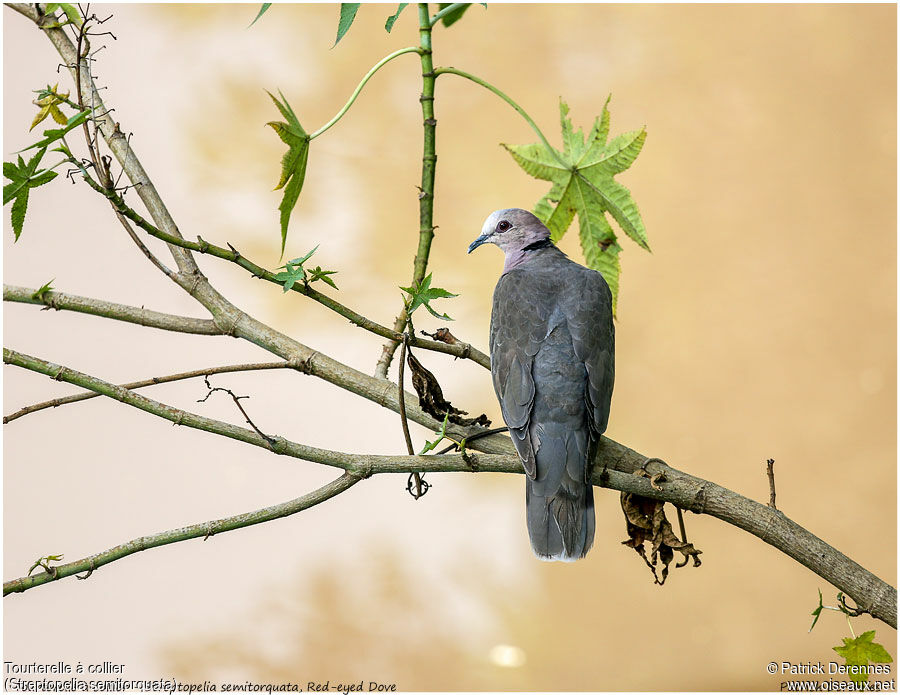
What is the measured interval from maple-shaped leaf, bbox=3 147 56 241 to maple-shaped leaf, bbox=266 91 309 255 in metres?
0.28

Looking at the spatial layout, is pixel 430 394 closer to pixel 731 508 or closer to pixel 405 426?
pixel 405 426

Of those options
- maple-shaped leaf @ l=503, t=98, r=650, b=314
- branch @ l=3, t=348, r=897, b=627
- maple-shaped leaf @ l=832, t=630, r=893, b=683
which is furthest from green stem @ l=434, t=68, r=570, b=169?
maple-shaped leaf @ l=832, t=630, r=893, b=683

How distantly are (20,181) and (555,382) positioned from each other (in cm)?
77

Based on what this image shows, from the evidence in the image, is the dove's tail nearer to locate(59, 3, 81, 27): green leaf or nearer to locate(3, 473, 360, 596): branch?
locate(3, 473, 360, 596): branch

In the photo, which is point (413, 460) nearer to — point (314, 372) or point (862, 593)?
point (314, 372)

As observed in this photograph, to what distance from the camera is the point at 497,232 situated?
5.05ft

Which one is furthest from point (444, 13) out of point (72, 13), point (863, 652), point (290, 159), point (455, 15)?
point (863, 652)

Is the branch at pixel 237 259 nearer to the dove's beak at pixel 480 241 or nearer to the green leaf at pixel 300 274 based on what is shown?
the green leaf at pixel 300 274

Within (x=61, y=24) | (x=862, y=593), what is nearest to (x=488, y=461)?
(x=862, y=593)

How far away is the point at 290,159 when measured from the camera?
1.06 meters

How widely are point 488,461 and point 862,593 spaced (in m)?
0.56

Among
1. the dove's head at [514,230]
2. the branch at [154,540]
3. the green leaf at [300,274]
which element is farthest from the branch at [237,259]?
the dove's head at [514,230]

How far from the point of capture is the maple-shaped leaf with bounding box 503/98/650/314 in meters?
1.27

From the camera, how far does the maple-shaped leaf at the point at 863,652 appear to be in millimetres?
1152
